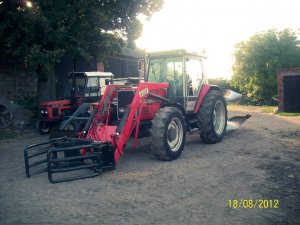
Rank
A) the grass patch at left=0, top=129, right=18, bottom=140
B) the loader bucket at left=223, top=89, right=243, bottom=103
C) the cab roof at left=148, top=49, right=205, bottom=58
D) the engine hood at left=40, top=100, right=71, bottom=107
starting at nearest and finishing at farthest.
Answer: the cab roof at left=148, top=49, right=205, bottom=58, the grass patch at left=0, top=129, right=18, bottom=140, the engine hood at left=40, top=100, right=71, bottom=107, the loader bucket at left=223, top=89, right=243, bottom=103

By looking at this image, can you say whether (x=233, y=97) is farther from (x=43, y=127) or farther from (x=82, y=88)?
(x=43, y=127)

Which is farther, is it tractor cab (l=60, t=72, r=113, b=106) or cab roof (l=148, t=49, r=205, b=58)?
tractor cab (l=60, t=72, r=113, b=106)

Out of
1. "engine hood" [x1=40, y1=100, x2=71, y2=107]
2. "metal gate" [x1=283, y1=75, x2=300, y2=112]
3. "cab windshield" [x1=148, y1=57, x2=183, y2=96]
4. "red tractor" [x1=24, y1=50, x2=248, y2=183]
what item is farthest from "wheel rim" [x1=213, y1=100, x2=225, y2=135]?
"metal gate" [x1=283, y1=75, x2=300, y2=112]

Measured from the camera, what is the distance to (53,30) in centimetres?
1132

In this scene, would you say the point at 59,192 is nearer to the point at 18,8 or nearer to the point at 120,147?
the point at 120,147

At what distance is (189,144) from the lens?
863 centimetres

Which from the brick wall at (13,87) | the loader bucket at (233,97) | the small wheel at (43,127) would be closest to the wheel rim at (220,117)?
the small wheel at (43,127)

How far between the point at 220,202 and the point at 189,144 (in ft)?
14.2

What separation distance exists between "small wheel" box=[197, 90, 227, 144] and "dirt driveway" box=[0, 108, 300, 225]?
2.50 ft

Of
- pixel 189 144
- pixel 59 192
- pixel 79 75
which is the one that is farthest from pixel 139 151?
pixel 79 75

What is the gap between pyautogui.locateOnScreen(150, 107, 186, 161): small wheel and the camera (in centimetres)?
627

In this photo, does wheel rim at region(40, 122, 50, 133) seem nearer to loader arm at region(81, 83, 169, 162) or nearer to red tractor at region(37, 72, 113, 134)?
red tractor at region(37, 72, 113, 134)

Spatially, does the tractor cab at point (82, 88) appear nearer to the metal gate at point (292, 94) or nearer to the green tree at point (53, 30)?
the green tree at point (53, 30)

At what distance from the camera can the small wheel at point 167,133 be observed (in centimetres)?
627
